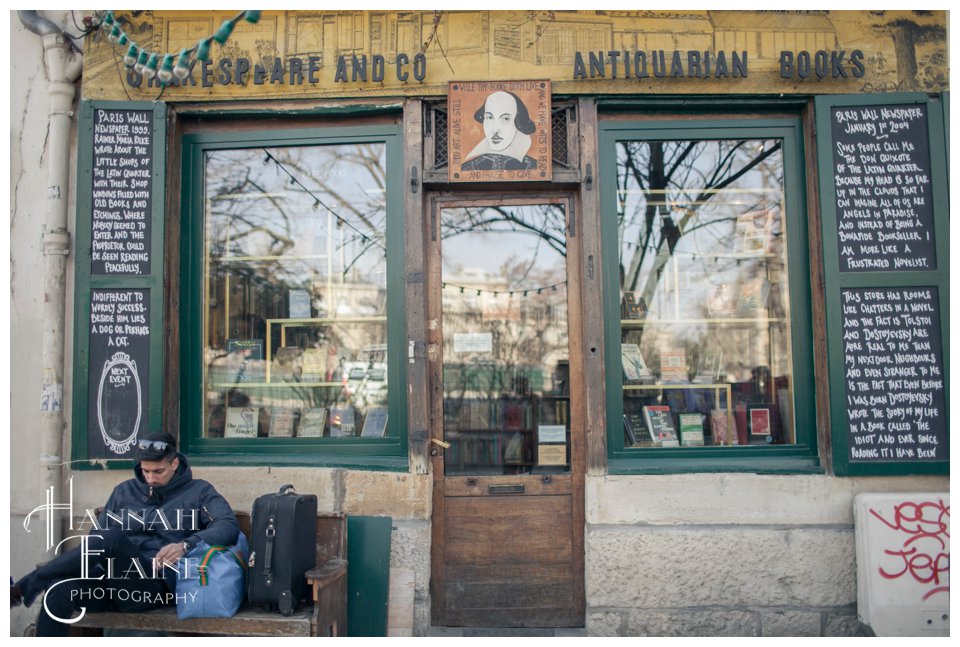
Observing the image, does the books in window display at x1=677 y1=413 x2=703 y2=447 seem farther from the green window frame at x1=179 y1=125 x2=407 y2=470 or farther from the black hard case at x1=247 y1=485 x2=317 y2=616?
the black hard case at x1=247 y1=485 x2=317 y2=616

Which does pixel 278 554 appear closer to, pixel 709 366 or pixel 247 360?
pixel 247 360

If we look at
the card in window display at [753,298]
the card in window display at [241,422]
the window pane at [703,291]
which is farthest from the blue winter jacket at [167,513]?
the card in window display at [753,298]

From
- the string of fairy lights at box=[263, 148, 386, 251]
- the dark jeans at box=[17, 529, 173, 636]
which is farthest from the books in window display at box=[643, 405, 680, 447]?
the dark jeans at box=[17, 529, 173, 636]

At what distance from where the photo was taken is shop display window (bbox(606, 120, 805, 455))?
4.84 metres

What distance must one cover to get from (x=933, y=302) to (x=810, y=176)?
3.54 ft

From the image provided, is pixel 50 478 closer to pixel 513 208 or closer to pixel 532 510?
pixel 532 510

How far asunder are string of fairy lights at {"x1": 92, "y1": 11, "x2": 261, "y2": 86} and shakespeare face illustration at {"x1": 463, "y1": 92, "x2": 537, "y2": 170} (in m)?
1.49

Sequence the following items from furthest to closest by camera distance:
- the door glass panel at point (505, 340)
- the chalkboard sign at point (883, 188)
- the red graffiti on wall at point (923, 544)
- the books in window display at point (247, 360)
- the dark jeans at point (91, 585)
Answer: the books in window display at point (247, 360), the door glass panel at point (505, 340), the chalkboard sign at point (883, 188), the red graffiti on wall at point (923, 544), the dark jeans at point (91, 585)

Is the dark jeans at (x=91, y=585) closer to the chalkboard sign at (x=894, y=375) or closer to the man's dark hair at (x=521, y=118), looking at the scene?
the man's dark hair at (x=521, y=118)

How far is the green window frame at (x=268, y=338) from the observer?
4758 mm

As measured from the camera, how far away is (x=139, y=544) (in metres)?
3.96

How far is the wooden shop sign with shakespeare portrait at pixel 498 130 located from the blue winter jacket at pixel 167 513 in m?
2.41

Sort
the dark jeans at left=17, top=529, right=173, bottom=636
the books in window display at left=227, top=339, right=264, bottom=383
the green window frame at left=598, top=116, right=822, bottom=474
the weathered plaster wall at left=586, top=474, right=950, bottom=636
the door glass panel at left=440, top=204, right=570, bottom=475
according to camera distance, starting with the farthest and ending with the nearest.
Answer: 1. the books in window display at left=227, top=339, right=264, bottom=383
2. the door glass panel at left=440, top=204, right=570, bottom=475
3. the green window frame at left=598, top=116, right=822, bottom=474
4. the weathered plaster wall at left=586, top=474, right=950, bottom=636
5. the dark jeans at left=17, top=529, right=173, bottom=636

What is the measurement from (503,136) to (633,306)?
142cm
